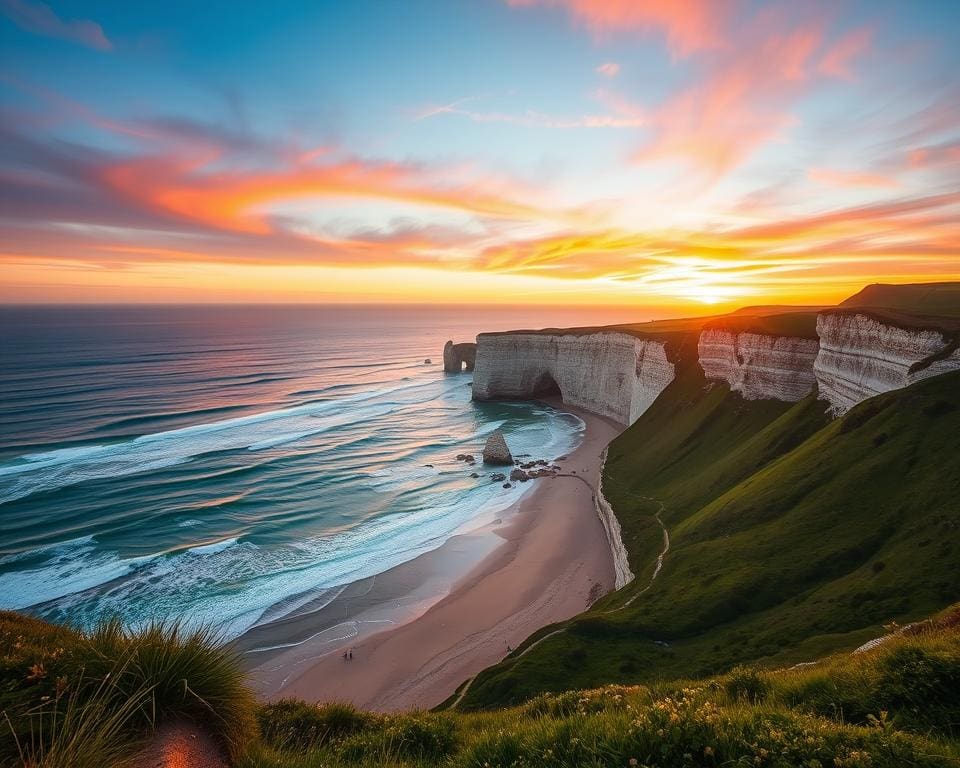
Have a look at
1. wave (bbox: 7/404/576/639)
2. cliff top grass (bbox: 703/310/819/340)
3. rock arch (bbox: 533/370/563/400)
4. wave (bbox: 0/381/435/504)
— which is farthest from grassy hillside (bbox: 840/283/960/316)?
wave (bbox: 0/381/435/504)

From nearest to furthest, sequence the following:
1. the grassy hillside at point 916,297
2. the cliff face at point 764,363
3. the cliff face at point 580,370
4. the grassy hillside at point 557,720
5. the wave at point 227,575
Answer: the grassy hillside at point 557,720
the wave at point 227,575
the cliff face at point 764,363
the grassy hillside at point 916,297
the cliff face at point 580,370

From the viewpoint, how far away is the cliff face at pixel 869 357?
29.8 metres

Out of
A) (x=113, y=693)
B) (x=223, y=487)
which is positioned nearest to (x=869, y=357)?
(x=113, y=693)

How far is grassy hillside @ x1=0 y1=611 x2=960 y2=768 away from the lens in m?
5.09

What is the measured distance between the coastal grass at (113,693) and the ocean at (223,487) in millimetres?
25760

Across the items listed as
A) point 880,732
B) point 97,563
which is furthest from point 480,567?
point 880,732

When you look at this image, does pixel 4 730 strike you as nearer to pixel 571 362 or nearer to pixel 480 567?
pixel 480 567

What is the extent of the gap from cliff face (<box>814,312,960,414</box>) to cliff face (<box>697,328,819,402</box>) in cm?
372

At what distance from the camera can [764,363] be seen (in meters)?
48.5

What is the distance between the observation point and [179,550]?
38.1m

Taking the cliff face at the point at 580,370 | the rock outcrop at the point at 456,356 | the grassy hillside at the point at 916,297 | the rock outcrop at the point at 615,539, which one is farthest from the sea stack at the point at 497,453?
the rock outcrop at the point at 456,356

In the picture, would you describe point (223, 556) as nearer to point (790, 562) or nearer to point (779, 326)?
point (790, 562)

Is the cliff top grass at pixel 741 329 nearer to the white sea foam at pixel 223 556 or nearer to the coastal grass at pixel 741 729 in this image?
the white sea foam at pixel 223 556

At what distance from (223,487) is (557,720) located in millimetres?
51816
